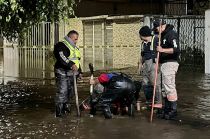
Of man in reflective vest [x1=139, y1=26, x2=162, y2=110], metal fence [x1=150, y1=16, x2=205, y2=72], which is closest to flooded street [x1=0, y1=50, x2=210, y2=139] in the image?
man in reflective vest [x1=139, y1=26, x2=162, y2=110]

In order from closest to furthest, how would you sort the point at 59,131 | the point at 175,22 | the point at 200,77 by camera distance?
1. the point at 59,131
2. the point at 200,77
3. the point at 175,22

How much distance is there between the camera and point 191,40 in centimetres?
2103

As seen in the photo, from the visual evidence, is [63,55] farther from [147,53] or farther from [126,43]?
[126,43]

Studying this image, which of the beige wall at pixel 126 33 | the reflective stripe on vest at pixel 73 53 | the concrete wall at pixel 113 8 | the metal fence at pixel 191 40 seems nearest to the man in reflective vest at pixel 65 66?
the reflective stripe on vest at pixel 73 53

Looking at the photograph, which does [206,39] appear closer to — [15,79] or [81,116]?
[15,79]

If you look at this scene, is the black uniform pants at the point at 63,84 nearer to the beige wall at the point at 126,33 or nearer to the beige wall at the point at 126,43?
the beige wall at the point at 126,43

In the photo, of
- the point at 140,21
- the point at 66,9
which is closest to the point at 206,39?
the point at 140,21

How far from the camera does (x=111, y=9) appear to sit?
34.3 meters

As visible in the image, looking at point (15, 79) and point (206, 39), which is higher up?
point (206, 39)

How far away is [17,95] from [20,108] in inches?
88.0

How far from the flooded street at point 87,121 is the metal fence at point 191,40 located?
18.4ft

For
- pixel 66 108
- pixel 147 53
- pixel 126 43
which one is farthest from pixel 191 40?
pixel 66 108

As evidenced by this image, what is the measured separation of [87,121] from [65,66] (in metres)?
1.21

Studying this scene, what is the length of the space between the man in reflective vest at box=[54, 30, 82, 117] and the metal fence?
440 inches
